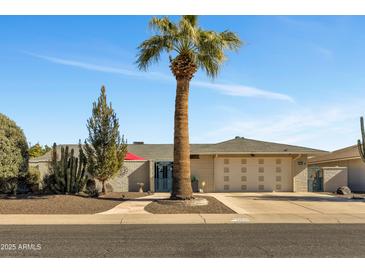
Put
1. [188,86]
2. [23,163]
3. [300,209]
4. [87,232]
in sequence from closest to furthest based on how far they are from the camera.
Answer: [87,232] → [300,209] → [188,86] → [23,163]

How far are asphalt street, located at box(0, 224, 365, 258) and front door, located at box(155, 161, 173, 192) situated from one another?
15.0m

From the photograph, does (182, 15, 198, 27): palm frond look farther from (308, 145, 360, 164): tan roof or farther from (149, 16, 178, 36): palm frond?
(308, 145, 360, 164): tan roof

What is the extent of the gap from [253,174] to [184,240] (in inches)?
747

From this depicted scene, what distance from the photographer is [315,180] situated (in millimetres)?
29219

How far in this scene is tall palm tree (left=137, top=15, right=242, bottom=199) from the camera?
60.8 feet

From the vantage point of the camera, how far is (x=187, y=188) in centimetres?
1880

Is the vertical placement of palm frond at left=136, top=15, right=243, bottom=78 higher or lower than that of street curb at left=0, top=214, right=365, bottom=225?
higher

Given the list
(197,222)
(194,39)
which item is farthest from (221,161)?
(197,222)

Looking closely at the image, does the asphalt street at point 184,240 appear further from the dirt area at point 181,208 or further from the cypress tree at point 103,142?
the cypress tree at point 103,142

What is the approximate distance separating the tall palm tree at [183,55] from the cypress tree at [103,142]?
4798 millimetres

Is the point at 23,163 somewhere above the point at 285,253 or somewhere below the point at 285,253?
above

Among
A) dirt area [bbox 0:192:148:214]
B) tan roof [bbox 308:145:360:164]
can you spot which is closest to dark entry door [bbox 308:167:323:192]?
tan roof [bbox 308:145:360:164]

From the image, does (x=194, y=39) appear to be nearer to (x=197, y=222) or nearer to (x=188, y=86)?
(x=188, y=86)

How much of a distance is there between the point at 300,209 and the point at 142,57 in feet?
33.7
